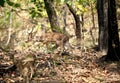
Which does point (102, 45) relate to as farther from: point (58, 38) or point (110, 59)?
point (58, 38)

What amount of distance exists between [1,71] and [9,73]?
0.79ft

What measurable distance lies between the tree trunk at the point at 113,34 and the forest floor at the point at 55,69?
15.8 inches

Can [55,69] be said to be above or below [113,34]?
below

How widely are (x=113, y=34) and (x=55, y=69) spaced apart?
3.53m

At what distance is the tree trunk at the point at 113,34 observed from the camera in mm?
12406

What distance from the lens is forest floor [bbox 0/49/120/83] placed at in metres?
7.90

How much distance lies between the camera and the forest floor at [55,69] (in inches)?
311

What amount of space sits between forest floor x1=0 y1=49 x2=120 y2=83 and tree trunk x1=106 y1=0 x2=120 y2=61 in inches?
15.8

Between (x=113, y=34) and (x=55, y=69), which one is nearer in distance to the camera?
(x=55, y=69)

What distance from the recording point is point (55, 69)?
33.4 feet

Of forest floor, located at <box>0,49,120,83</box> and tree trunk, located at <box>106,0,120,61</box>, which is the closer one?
Answer: forest floor, located at <box>0,49,120,83</box>

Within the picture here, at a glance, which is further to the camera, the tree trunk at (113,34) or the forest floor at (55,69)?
the tree trunk at (113,34)

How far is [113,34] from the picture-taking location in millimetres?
12609

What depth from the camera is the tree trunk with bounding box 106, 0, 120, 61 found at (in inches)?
488
